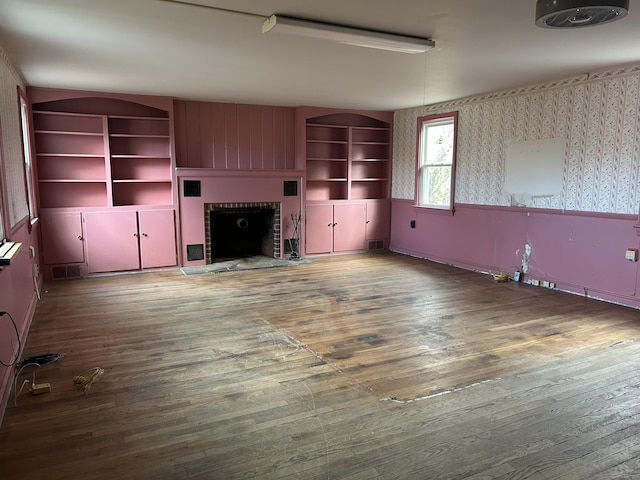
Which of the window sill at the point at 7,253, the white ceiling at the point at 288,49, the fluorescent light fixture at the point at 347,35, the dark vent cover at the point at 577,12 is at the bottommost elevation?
the window sill at the point at 7,253

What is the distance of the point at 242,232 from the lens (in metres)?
8.15

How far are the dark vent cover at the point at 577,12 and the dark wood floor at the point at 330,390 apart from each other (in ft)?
7.58

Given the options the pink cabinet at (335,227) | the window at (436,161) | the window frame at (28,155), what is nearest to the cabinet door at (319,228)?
the pink cabinet at (335,227)

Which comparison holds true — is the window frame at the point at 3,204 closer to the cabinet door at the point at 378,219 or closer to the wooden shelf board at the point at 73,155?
the wooden shelf board at the point at 73,155

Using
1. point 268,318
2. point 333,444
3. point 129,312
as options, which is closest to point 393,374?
point 333,444

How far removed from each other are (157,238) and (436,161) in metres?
4.61

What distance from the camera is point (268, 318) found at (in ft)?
15.0

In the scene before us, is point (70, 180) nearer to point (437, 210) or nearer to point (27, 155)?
point (27, 155)

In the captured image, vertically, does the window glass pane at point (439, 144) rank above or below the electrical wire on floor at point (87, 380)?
above

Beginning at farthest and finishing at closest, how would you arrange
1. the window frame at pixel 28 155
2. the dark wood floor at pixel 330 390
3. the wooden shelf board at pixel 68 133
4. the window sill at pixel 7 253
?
1. the wooden shelf board at pixel 68 133
2. the window frame at pixel 28 155
3. the window sill at pixel 7 253
4. the dark wood floor at pixel 330 390

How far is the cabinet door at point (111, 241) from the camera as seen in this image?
21.1 feet

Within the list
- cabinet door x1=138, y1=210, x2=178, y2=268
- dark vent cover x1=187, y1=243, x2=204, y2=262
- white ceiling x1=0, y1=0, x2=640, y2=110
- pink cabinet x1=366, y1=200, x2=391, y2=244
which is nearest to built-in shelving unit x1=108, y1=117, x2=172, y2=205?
cabinet door x1=138, y1=210, x2=178, y2=268

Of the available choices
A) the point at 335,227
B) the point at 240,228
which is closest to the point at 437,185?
the point at 335,227

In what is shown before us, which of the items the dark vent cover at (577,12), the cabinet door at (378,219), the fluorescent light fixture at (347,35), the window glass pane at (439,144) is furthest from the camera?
the cabinet door at (378,219)
